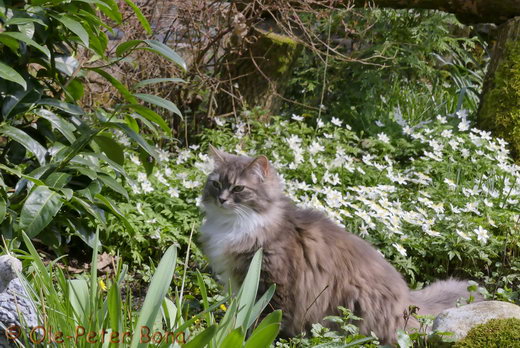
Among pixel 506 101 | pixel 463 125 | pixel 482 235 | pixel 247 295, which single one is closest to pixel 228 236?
pixel 247 295

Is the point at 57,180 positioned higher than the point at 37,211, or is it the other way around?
the point at 57,180

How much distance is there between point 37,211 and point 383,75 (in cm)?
527

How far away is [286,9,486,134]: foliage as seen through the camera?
7.75 meters

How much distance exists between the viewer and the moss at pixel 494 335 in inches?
124

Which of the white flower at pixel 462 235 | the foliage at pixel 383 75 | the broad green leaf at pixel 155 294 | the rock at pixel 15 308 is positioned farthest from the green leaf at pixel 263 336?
the foliage at pixel 383 75

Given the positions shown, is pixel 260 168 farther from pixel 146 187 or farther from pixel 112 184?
pixel 146 187

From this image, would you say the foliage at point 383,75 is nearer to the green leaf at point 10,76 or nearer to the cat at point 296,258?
the cat at point 296,258

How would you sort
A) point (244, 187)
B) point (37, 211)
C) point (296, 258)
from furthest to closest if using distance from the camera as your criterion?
point (244, 187)
point (296, 258)
point (37, 211)

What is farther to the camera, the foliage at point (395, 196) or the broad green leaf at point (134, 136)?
the foliage at point (395, 196)

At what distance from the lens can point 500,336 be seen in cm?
316

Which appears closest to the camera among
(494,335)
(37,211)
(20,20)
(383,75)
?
(494,335)

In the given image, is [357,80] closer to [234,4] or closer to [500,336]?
[234,4]

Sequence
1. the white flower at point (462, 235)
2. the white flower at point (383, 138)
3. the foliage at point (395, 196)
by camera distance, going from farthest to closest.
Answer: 1. the white flower at point (383, 138)
2. the foliage at point (395, 196)
3. the white flower at point (462, 235)

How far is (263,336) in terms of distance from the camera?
2.47 meters
